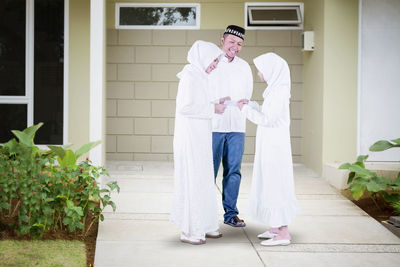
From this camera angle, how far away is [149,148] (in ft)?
33.5

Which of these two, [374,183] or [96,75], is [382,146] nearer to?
[374,183]

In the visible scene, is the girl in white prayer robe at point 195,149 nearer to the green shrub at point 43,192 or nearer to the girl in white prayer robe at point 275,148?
the girl in white prayer robe at point 275,148

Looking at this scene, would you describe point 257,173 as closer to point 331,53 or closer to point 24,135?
point 24,135

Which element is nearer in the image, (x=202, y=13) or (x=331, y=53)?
(x=331, y=53)

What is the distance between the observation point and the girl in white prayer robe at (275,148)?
4840mm

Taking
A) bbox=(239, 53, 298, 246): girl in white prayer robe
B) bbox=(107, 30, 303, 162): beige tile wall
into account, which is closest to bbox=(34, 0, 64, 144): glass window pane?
bbox=(107, 30, 303, 162): beige tile wall

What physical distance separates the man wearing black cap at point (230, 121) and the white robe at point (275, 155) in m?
0.57

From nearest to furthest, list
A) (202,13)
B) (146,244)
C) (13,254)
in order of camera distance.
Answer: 1. (13,254)
2. (146,244)
3. (202,13)

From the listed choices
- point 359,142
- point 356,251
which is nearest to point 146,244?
point 356,251

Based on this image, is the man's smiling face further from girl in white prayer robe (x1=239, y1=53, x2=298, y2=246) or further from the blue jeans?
the blue jeans

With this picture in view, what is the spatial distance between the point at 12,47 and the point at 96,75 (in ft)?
6.65

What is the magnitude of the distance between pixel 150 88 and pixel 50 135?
8.04 feet

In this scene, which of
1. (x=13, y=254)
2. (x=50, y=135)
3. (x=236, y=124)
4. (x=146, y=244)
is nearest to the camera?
(x=13, y=254)

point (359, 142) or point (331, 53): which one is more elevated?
point (331, 53)
